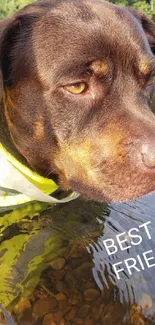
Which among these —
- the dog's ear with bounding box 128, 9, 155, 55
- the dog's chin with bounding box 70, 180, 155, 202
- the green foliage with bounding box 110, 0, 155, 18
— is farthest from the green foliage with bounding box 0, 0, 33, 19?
the dog's chin with bounding box 70, 180, 155, 202

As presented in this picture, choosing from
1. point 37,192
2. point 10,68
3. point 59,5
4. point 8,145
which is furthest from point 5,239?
point 59,5

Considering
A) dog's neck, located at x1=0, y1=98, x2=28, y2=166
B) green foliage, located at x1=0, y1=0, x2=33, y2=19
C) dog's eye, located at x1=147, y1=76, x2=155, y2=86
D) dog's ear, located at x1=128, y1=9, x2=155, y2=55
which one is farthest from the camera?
green foliage, located at x1=0, y1=0, x2=33, y2=19

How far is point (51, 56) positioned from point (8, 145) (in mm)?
913

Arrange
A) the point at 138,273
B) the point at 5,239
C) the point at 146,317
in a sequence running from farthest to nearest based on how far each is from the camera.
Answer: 1. the point at 5,239
2. the point at 138,273
3. the point at 146,317

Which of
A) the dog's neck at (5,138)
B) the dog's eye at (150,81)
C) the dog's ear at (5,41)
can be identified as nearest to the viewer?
the dog's ear at (5,41)

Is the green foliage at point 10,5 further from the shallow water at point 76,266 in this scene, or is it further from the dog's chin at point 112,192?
the dog's chin at point 112,192

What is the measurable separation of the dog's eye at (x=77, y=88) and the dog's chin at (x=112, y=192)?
2.15ft

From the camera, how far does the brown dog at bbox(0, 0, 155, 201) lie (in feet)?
8.95

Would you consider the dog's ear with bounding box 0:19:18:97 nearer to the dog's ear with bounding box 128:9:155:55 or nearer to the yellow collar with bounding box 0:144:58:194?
the yellow collar with bounding box 0:144:58:194

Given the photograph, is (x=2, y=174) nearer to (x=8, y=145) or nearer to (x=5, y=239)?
(x=8, y=145)

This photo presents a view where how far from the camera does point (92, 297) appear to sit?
332 centimetres

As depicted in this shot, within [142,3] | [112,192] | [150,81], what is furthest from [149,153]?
[142,3]

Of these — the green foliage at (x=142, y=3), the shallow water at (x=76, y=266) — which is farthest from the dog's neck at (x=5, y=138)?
the green foliage at (x=142, y=3)

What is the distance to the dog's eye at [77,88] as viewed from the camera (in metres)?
2.81
